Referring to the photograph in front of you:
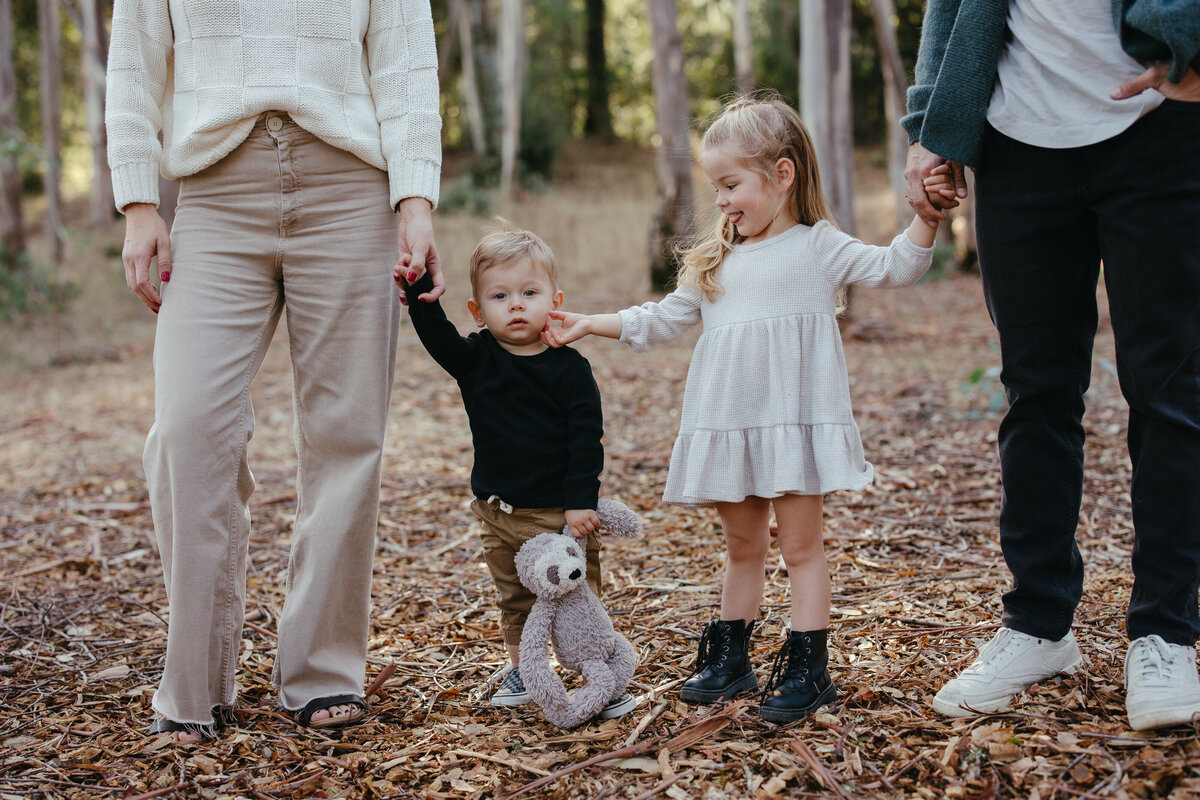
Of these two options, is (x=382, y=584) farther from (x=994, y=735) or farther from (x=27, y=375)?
(x=27, y=375)

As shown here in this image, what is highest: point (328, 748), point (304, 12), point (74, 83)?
point (74, 83)

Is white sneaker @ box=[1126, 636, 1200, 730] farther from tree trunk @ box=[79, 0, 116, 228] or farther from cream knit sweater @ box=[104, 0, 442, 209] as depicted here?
tree trunk @ box=[79, 0, 116, 228]

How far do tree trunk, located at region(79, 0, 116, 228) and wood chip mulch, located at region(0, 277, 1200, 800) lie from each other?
6744 millimetres

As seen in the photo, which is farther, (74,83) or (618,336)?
(74,83)

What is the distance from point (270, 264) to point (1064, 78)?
1.77 m

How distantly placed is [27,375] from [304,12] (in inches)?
343

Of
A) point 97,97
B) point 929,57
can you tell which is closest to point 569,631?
point 929,57

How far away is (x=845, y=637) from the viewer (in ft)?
9.04

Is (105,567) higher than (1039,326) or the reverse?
the reverse

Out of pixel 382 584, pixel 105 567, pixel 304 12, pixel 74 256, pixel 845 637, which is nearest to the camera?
pixel 304 12

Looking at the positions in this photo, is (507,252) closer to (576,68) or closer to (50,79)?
(50,79)

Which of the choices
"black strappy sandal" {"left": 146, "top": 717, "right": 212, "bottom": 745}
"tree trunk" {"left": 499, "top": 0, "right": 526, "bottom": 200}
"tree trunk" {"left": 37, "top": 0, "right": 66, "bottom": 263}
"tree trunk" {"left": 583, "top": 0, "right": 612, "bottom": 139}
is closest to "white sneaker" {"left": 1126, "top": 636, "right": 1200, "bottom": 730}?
"black strappy sandal" {"left": 146, "top": 717, "right": 212, "bottom": 745}

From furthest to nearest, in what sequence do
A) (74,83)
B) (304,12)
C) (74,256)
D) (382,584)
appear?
(74,83)
(74,256)
(382,584)
(304,12)

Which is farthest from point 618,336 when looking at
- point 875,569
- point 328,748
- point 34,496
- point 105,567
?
point 34,496
